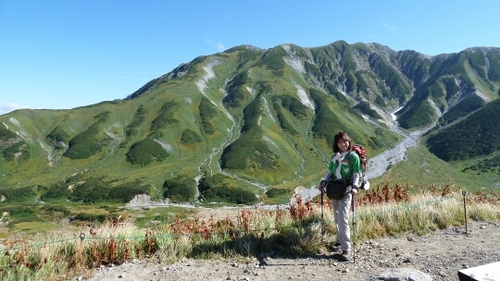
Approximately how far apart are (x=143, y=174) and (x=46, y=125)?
66575mm

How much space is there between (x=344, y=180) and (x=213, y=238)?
412 centimetres

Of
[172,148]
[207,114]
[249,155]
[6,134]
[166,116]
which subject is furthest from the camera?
[207,114]

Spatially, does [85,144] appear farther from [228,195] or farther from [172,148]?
[228,195]

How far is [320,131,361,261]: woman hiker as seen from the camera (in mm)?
8469

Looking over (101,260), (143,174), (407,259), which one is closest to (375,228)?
(407,259)

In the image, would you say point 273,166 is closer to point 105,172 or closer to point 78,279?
point 105,172

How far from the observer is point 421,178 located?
4732 inches

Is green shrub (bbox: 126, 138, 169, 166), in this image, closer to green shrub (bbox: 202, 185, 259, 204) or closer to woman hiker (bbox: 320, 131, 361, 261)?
green shrub (bbox: 202, 185, 259, 204)

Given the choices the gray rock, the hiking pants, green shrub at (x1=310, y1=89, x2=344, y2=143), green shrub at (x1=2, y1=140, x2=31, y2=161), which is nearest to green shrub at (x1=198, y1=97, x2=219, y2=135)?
green shrub at (x1=310, y1=89, x2=344, y2=143)

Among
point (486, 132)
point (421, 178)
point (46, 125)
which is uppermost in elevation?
point (46, 125)

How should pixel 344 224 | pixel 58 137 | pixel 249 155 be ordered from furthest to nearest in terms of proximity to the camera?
1. pixel 58 137
2. pixel 249 155
3. pixel 344 224

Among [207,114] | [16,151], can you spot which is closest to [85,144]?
[16,151]

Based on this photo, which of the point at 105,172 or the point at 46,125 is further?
the point at 46,125

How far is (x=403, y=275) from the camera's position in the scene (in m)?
6.97
